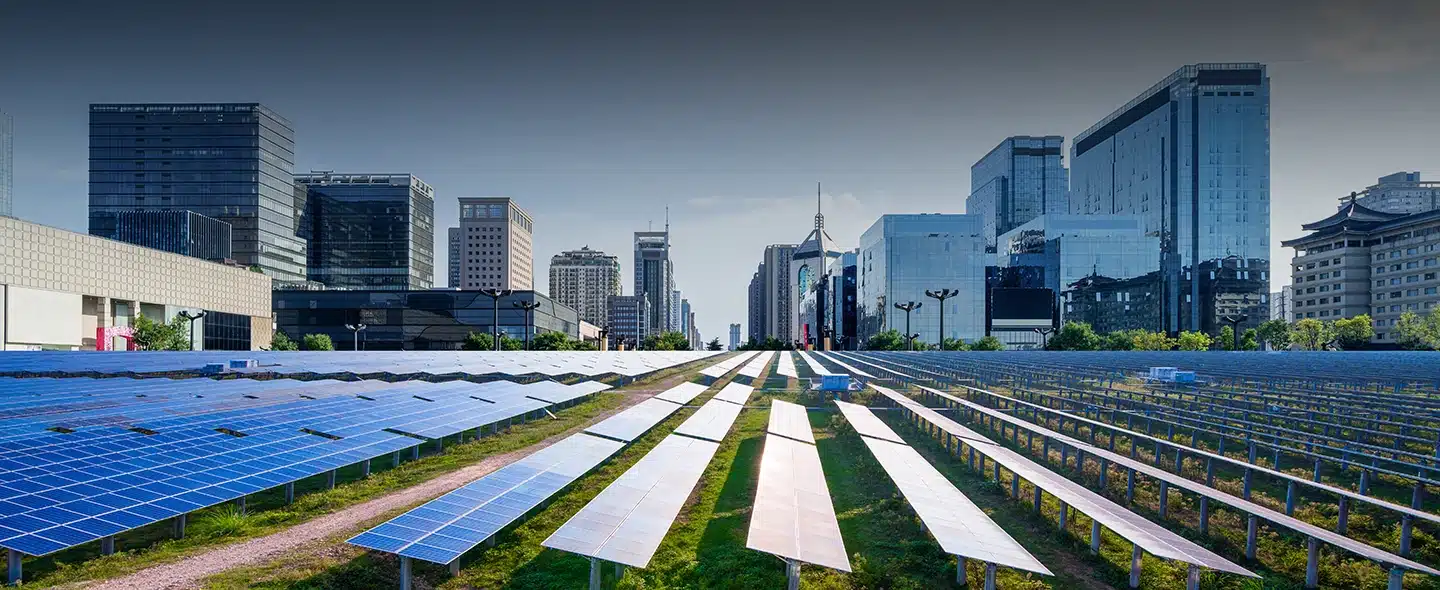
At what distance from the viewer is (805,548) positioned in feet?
28.5

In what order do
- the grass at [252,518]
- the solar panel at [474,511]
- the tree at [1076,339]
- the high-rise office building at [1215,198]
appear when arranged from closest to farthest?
1. the solar panel at [474,511]
2. the grass at [252,518]
3. the tree at [1076,339]
4. the high-rise office building at [1215,198]

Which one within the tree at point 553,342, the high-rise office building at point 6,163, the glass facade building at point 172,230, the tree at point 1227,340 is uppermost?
the high-rise office building at point 6,163

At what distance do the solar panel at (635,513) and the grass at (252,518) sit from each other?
6.40 metres

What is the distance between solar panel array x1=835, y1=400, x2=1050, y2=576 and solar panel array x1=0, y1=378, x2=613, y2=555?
11.0m

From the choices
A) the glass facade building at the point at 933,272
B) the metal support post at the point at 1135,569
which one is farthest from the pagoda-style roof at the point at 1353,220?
the metal support post at the point at 1135,569

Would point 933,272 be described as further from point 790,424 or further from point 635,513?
point 635,513

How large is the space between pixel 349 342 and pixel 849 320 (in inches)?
4287

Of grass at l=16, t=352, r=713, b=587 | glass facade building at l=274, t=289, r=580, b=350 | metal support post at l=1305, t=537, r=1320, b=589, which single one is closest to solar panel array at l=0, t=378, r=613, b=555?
grass at l=16, t=352, r=713, b=587

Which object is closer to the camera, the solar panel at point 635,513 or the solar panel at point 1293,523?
the solar panel at point 1293,523

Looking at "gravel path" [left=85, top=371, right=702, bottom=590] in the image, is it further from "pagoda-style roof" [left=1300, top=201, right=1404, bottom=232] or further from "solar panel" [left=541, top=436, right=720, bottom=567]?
"pagoda-style roof" [left=1300, top=201, right=1404, bottom=232]

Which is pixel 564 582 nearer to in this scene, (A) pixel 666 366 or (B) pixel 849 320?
(A) pixel 666 366

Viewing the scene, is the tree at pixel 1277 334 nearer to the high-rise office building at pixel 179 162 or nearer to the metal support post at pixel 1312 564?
the metal support post at pixel 1312 564

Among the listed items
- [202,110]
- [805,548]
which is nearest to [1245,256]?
[805,548]

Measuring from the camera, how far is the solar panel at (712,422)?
57.7ft
